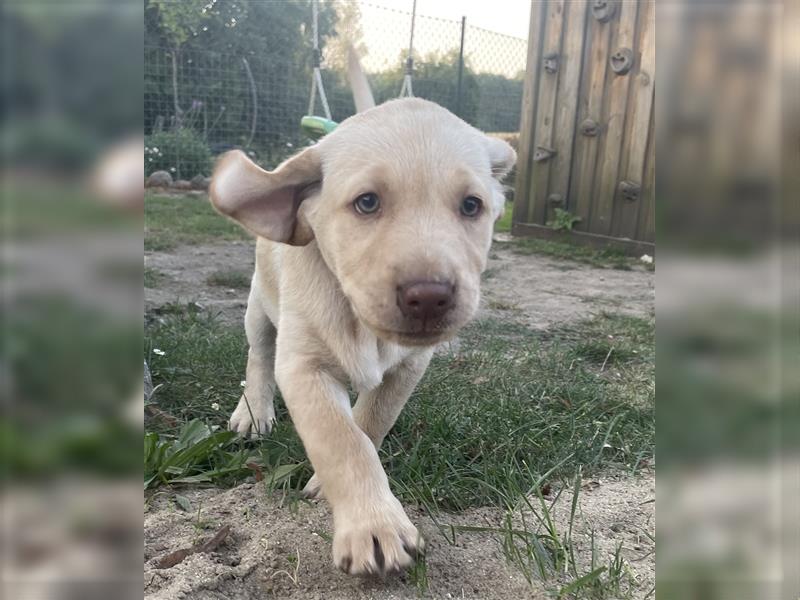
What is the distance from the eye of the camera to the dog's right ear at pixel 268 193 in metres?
2.16

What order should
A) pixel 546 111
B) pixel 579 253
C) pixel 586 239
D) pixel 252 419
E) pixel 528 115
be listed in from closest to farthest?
pixel 252 419
pixel 579 253
pixel 586 239
pixel 546 111
pixel 528 115

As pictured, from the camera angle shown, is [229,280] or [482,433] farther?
[229,280]

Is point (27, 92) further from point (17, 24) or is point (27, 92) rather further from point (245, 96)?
point (245, 96)

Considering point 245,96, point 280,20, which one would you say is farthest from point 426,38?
point 245,96

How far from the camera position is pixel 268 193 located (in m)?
2.22

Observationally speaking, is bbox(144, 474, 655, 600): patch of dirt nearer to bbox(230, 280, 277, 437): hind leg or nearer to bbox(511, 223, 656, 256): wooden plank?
bbox(230, 280, 277, 437): hind leg

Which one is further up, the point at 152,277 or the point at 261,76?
the point at 261,76

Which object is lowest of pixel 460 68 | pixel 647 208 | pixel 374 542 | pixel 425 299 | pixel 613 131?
pixel 374 542

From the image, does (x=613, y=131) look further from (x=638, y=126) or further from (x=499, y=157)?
(x=499, y=157)

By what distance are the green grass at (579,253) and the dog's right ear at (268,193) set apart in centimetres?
528

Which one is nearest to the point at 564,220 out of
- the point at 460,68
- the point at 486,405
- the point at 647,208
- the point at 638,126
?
the point at 647,208

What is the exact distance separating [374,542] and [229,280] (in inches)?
154

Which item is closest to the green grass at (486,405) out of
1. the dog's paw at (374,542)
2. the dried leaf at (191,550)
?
the dog's paw at (374,542)

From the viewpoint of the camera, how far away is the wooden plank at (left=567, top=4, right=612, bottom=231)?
754 centimetres
